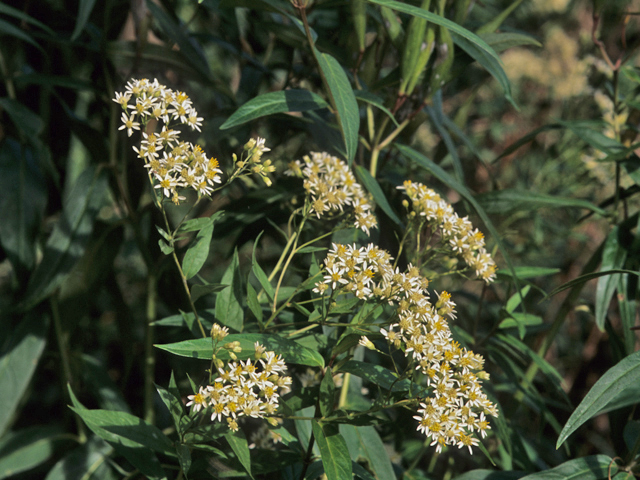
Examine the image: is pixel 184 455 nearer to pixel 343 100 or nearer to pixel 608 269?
pixel 343 100

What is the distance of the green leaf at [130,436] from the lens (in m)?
0.48

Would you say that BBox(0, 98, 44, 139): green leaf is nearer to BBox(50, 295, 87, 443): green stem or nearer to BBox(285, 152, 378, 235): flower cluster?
BBox(50, 295, 87, 443): green stem

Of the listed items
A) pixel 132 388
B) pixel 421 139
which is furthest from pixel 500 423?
pixel 421 139

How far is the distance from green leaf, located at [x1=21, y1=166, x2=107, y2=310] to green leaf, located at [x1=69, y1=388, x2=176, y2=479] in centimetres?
28

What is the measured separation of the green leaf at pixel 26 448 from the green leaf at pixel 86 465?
0.08m

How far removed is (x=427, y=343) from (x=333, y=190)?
19 cm

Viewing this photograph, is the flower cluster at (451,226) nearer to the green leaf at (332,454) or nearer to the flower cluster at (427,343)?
the flower cluster at (427,343)

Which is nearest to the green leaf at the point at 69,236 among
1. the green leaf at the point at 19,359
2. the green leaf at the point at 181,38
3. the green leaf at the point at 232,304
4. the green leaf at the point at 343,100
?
the green leaf at the point at 19,359

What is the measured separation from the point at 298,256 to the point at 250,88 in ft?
0.94

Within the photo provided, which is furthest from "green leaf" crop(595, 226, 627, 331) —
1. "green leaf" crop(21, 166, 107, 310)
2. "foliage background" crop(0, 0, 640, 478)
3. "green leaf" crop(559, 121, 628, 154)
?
"green leaf" crop(21, 166, 107, 310)

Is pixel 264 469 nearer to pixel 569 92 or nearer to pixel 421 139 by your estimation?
pixel 421 139

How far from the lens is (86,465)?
0.79 metres

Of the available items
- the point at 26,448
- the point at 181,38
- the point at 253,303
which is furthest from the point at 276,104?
the point at 26,448

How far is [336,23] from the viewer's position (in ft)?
2.94
